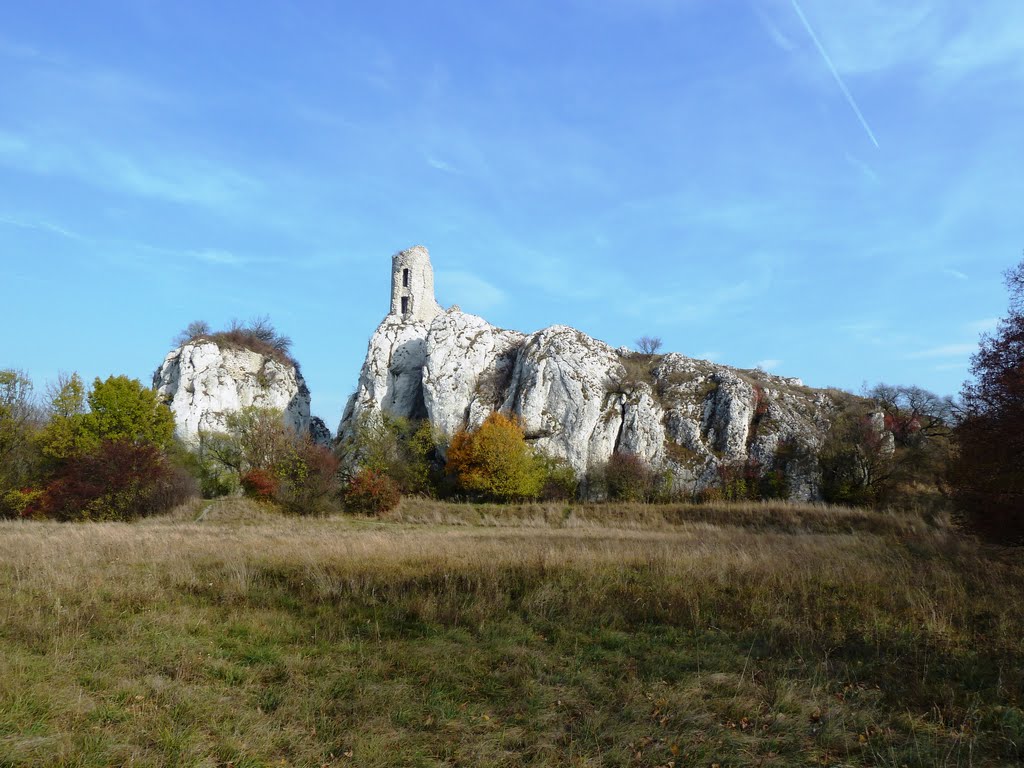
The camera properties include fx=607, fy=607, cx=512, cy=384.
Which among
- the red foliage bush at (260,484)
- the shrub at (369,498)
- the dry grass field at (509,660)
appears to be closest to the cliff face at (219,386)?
the red foliage bush at (260,484)

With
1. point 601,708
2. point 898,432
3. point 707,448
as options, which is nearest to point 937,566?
point 601,708

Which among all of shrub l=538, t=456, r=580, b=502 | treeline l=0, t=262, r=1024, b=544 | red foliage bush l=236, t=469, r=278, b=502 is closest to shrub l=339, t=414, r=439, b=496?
treeline l=0, t=262, r=1024, b=544

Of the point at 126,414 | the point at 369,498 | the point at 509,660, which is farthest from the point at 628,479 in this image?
the point at 509,660

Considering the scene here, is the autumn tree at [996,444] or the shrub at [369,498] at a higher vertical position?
the autumn tree at [996,444]

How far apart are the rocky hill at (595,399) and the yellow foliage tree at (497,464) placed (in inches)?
139

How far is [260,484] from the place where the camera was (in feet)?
134

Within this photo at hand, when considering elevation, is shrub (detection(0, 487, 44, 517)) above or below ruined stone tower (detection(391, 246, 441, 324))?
below

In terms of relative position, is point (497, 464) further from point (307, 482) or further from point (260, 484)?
point (260, 484)

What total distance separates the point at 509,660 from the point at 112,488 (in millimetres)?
33534

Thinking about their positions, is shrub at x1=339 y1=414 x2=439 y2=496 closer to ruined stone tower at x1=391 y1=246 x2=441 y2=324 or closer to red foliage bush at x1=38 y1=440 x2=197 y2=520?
ruined stone tower at x1=391 y1=246 x2=441 y2=324

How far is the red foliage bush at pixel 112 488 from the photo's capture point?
32469mm

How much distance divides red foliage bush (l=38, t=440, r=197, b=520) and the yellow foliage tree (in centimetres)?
2116

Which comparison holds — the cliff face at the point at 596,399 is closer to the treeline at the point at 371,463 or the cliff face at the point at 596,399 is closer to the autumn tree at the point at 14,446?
the treeline at the point at 371,463

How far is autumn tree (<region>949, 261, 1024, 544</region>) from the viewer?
48.7 feet
